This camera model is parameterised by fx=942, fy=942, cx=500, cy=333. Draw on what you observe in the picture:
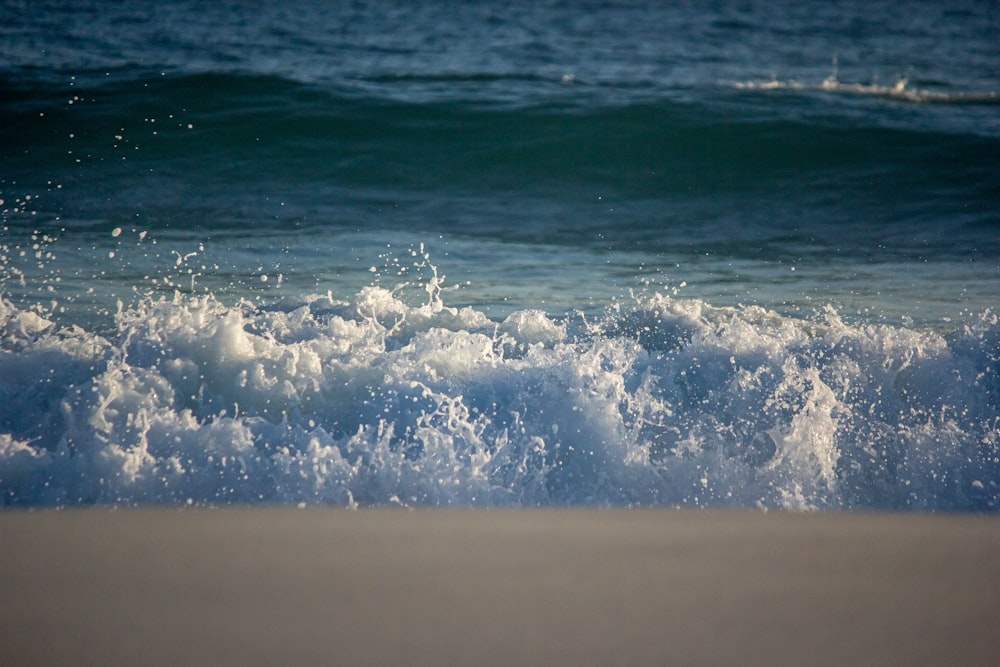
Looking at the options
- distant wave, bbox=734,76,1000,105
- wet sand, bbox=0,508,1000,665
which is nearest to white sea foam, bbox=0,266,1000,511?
wet sand, bbox=0,508,1000,665

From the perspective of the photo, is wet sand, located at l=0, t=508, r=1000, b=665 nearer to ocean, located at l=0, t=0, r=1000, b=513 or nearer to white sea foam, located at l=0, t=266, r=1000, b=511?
white sea foam, located at l=0, t=266, r=1000, b=511

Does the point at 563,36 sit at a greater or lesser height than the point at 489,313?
greater

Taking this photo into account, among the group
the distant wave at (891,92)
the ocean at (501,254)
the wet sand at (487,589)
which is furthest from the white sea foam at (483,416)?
the distant wave at (891,92)

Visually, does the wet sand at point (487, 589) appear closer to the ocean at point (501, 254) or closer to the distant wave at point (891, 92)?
the ocean at point (501, 254)

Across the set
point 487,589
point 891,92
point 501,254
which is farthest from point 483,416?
point 891,92

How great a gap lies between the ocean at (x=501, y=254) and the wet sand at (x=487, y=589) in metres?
0.41

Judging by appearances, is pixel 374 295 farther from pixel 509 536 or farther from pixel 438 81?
pixel 438 81

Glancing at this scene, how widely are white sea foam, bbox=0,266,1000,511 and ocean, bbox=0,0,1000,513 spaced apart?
0.05 feet

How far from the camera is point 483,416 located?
145 inches

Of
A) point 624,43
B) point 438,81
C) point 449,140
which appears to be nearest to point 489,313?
point 449,140

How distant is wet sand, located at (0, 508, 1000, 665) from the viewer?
6.97 feet

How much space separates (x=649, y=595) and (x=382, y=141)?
766 centimetres

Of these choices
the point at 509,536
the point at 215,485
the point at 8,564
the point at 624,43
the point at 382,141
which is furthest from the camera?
the point at 624,43

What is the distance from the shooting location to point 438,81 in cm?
1043
